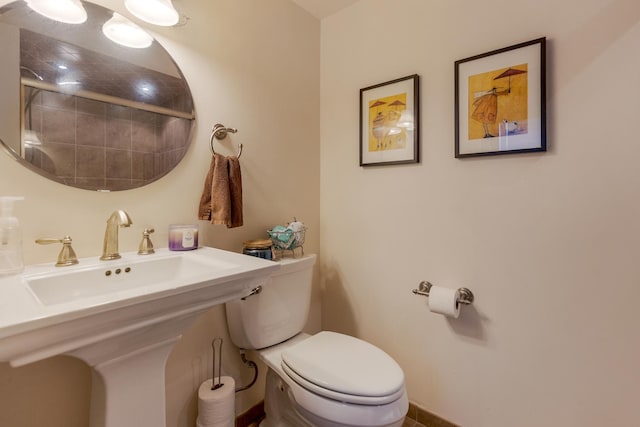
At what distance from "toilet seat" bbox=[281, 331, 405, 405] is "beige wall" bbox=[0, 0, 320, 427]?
39cm

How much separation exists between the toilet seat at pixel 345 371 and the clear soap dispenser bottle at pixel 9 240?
89 cm

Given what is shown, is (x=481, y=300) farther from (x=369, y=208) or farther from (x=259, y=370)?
(x=259, y=370)

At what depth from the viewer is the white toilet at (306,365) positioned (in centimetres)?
100

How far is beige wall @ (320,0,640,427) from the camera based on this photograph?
1044mm

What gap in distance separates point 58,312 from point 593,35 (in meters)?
1.72

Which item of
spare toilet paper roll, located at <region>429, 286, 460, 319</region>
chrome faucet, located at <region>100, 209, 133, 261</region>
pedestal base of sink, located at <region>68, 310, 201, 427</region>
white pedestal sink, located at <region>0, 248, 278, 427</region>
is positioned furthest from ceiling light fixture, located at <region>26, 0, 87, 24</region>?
spare toilet paper roll, located at <region>429, 286, 460, 319</region>

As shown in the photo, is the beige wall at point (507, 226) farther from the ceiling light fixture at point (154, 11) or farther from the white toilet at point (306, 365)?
the ceiling light fixture at point (154, 11)

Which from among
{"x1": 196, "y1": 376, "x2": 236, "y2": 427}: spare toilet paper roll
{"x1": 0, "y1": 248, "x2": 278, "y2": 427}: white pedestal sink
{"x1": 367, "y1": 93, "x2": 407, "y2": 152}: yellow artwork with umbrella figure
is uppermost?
{"x1": 367, "y1": 93, "x2": 407, "y2": 152}: yellow artwork with umbrella figure

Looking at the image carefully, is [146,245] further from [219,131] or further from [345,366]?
[345,366]

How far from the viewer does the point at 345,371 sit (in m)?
1.10

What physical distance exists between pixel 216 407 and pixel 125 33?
1400 mm

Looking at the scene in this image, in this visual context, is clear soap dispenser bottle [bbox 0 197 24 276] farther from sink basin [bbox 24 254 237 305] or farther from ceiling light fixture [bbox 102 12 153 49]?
ceiling light fixture [bbox 102 12 153 49]

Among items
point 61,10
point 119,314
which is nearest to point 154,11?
point 61,10

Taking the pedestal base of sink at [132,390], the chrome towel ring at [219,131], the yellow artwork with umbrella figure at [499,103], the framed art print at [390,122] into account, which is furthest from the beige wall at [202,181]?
the yellow artwork with umbrella figure at [499,103]
